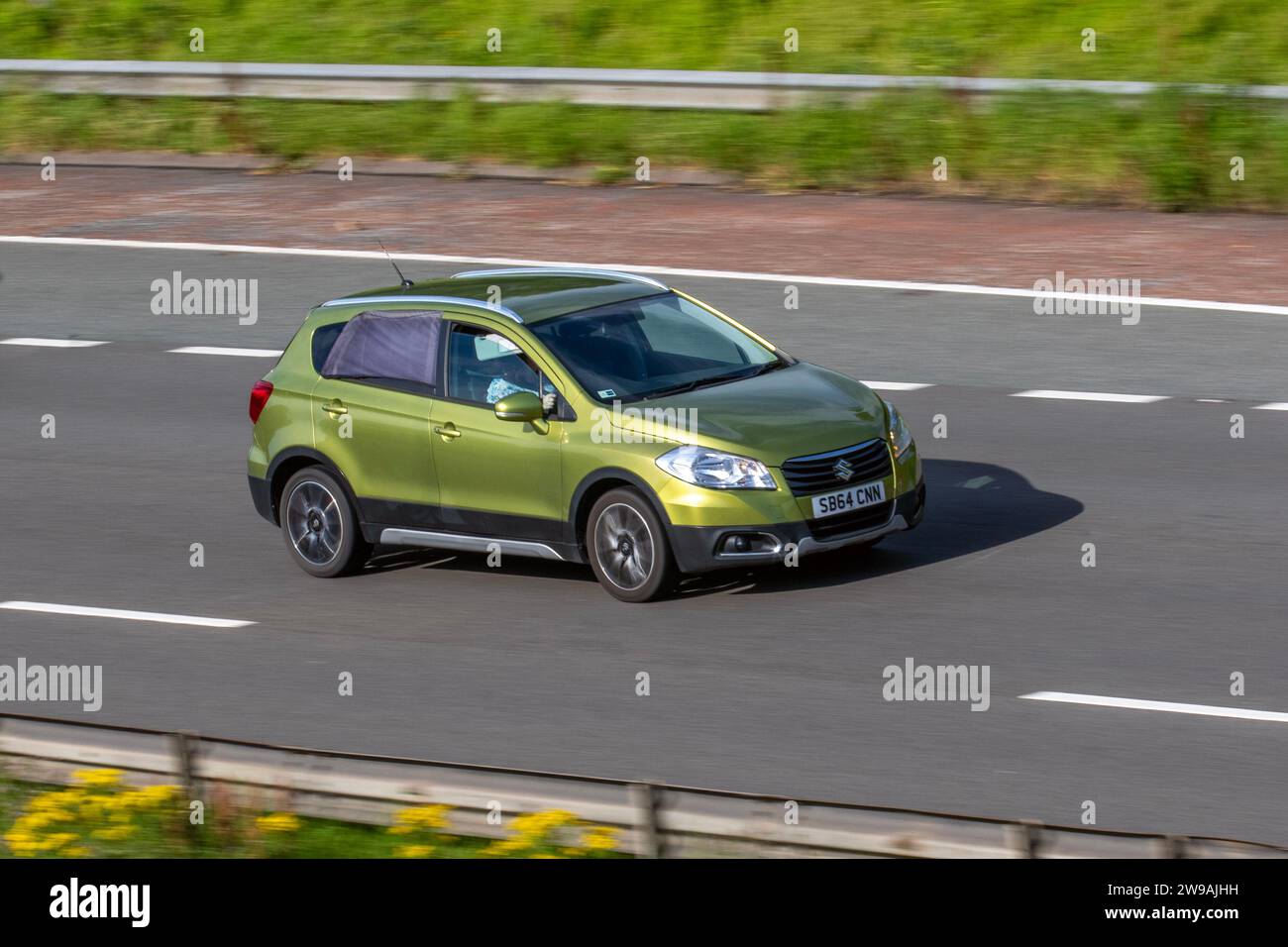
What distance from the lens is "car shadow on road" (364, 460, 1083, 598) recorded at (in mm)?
11734

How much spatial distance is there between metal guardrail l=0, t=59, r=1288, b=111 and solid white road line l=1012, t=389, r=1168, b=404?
6.10 metres

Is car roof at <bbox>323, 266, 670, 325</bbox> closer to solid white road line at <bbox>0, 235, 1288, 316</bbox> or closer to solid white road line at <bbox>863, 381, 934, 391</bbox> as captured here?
solid white road line at <bbox>863, 381, 934, 391</bbox>

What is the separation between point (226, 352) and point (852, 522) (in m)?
8.33

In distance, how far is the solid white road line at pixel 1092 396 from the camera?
1492 cm

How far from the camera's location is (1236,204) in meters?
19.9

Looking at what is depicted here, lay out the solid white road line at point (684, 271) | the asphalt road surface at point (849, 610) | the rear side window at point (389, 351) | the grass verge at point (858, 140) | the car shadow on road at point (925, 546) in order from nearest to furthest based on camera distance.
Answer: the asphalt road surface at point (849, 610), the car shadow on road at point (925, 546), the rear side window at point (389, 351), the solid white road line at point (684, 271), the grass verge at point (858, 140)

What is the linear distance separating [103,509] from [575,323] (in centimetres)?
406

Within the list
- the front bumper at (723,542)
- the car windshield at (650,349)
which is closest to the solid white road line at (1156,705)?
the front bumper at (723,542)

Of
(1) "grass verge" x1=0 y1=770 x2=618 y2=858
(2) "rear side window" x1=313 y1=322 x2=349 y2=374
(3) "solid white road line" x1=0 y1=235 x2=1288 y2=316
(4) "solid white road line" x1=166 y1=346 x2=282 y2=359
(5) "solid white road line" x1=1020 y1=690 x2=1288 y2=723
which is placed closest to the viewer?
(1) "grass verge" x1=0 y1=770 x2=618 y2=858

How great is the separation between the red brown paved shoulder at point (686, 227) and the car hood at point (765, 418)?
6.57 m

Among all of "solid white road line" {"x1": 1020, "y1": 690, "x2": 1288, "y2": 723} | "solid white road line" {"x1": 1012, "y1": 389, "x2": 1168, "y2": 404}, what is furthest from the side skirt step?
"solid white road line" {"x1": 1012, "y1": 389, "x2": 1168, "y2": 404}

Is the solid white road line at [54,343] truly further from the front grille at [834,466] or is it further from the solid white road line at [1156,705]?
the solid white road line at [1156,705]
